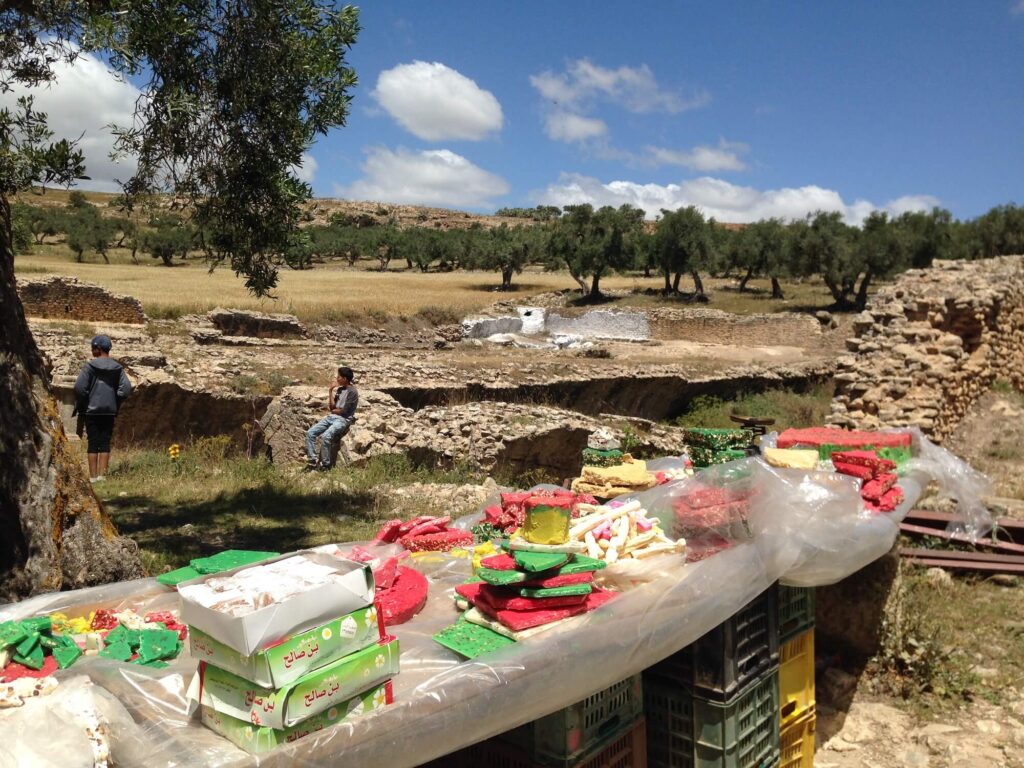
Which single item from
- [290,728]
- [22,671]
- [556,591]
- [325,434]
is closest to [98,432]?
[325,434]

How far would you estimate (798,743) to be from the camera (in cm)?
424

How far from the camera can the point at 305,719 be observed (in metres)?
2.13

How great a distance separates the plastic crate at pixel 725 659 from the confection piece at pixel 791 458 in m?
1.40

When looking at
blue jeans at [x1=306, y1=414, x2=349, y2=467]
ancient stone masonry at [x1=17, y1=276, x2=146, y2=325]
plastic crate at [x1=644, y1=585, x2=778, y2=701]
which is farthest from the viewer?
ancient stone masonry at [x1=17, y1=276, x2=146, y2=325]

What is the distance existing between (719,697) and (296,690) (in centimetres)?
211

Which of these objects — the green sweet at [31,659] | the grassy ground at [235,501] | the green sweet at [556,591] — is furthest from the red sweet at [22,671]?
the grassy ground at [235,501]

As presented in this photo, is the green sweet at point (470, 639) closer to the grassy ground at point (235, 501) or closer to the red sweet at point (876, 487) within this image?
the red sweet at point (876, 487)

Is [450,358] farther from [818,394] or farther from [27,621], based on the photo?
[27,621]

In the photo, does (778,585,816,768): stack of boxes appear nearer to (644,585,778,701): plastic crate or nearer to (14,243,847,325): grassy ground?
(644,585,778,701): plastic crate

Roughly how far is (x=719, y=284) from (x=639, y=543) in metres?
45.0

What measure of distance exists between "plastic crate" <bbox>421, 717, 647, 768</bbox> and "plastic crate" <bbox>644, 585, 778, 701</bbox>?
1.05ft

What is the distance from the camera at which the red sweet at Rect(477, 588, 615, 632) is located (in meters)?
2.83

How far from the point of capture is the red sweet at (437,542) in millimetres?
4098

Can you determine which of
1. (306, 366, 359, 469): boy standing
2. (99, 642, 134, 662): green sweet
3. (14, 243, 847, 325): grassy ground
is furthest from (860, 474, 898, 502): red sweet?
(14, 243, 847, 325): grassy ground
